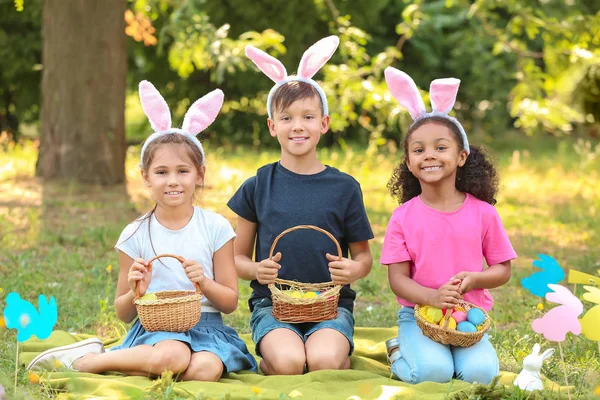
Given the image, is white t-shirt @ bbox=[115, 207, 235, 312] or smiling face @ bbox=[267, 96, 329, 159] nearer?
white t-shirt @ bbox=[115, 207, 235, 312]

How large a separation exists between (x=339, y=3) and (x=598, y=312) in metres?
9.26

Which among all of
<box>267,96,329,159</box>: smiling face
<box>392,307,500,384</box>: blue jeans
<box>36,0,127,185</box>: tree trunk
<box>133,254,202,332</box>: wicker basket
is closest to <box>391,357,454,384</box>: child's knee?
<box>392,307,500,384</box>: blue jeans

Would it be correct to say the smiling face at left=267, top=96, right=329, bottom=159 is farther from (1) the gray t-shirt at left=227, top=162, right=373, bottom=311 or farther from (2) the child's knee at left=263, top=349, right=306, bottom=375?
(2) the child's knee at left=263, top=349, right=306, bottom=375

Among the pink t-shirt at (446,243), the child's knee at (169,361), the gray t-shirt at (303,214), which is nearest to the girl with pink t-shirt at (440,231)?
the pink t-shirt at (446,243)

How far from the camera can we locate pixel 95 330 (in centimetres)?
430

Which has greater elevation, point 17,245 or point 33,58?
point 33,58

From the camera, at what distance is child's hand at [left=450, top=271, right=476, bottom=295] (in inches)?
133

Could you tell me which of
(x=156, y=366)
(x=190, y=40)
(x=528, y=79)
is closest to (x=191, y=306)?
(x=156, y=366)

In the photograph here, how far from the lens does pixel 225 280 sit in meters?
3.56

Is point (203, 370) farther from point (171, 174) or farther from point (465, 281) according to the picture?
point (465, 281)

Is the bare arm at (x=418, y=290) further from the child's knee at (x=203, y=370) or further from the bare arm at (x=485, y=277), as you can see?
the child's knee at (x=203, y=370)

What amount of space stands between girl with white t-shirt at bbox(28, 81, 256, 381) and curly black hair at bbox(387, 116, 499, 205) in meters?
0.83

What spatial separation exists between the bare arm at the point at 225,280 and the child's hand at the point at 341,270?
1.37 feet

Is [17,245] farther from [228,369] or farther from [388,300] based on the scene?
[228,369]
